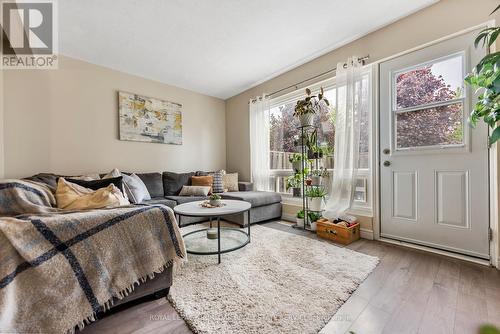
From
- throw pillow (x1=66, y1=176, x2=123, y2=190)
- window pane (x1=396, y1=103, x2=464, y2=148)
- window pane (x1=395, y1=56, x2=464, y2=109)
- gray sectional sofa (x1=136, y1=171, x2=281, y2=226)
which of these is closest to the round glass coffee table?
gray sectional sofa (x1=136, y1=171, x2=281, y2=226)

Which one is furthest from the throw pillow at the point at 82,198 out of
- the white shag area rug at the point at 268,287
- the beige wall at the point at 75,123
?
the beige wall at the point at 75,123

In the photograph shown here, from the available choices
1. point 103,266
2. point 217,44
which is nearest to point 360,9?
point 217,44

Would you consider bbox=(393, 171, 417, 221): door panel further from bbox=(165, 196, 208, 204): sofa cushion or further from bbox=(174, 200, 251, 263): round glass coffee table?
bbox=(165, 196, 208, 204): sofa cushion

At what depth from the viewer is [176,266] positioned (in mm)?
1385

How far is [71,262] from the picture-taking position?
105cm

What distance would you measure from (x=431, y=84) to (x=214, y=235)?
9.02 ft

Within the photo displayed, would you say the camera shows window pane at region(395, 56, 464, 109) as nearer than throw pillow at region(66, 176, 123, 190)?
No

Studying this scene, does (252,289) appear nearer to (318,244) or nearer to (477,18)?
(318,244)

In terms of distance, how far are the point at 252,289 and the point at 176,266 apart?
0.56m

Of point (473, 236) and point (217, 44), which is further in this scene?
point (217, 44)

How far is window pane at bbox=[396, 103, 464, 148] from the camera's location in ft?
6.66

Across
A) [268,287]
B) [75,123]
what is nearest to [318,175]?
[268,287]

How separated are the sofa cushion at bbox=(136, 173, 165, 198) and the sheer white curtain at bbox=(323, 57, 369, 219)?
2.51 metres

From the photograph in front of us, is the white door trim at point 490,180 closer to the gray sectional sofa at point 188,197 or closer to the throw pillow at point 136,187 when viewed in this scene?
the gray sectional sofa at point 188,197
